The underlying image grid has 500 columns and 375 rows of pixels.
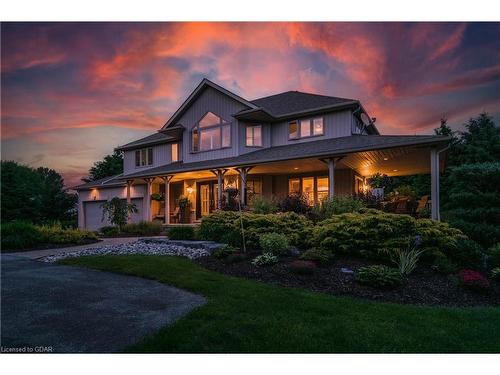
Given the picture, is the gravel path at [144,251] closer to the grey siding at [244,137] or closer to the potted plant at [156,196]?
the grey siding at [244,137]

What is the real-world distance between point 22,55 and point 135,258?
4.31m

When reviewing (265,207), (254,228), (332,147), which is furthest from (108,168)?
(254,228)

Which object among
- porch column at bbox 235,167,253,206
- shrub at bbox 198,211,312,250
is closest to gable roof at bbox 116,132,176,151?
porch column at bbox 235,167,253,206

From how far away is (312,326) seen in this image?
12.6ft

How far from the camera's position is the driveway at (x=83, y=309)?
3.41 m

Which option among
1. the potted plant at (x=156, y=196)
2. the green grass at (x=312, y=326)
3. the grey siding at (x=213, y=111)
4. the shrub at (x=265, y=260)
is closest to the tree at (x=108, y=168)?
the potted plant at (x=156, y=196)

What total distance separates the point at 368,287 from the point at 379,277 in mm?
235

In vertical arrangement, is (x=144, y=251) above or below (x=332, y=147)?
below

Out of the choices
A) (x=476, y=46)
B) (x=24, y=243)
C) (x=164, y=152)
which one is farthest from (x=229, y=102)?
(x=476, y=46)

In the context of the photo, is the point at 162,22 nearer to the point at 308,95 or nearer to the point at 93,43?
the point at 93,43

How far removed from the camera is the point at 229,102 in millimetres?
16344

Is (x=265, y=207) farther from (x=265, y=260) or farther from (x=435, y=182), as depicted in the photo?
(x=435, y=182)

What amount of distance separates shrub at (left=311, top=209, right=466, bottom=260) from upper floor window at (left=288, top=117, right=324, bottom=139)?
26.9 ft

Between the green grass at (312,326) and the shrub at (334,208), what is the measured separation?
4758 mm
